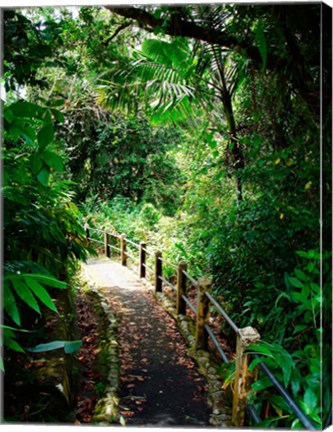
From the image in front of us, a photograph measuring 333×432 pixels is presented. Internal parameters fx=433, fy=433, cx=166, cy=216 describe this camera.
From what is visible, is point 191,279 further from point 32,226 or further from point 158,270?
point 32,226

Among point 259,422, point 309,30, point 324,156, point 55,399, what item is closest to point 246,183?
point 324,156

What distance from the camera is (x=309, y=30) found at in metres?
2.14

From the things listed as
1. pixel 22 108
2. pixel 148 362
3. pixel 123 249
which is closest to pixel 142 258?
pixel 123 249

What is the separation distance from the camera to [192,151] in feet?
7.93

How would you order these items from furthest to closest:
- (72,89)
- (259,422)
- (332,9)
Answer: (72,89)
(332,9)
(259,422)

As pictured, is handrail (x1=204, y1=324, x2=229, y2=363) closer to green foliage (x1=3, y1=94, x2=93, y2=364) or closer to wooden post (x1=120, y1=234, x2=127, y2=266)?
wooden post (x1=120, y1=234, x2=127, y2=266)

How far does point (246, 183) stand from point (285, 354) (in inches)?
34.6

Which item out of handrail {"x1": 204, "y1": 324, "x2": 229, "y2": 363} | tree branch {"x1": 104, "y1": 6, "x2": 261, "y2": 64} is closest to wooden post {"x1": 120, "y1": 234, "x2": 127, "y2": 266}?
handrail {"x1": 204, "y1": 324, "x2": 229, "y2": 363}

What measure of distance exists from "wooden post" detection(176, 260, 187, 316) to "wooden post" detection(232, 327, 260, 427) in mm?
590

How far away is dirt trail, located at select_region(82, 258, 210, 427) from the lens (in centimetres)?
223

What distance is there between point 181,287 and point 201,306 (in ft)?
0.54

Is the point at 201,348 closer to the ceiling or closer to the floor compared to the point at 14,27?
closer to the floor

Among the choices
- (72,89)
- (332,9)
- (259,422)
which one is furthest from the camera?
(72,89)

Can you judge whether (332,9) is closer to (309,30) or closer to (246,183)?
(309,30)
